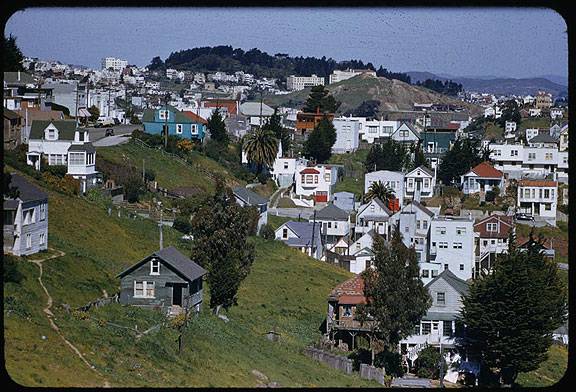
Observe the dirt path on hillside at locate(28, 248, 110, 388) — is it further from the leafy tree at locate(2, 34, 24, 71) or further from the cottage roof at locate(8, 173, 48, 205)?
the leafy tree at locate(2, 34, 24, 71)

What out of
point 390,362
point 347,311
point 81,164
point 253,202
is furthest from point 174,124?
point 390,362

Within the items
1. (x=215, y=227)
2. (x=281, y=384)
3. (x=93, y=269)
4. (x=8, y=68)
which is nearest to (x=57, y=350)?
(x=281, y=384)

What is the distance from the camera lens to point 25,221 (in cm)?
1339

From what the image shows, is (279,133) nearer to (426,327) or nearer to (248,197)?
(248,197)

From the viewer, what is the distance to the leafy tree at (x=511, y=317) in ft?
47.3

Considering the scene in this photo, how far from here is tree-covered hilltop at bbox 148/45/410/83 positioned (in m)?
92.8

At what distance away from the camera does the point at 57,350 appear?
28.8 ft

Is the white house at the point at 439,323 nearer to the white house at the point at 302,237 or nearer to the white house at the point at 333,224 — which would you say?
the white house at the point at 302,237

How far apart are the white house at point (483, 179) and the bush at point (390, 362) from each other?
18.5 metres

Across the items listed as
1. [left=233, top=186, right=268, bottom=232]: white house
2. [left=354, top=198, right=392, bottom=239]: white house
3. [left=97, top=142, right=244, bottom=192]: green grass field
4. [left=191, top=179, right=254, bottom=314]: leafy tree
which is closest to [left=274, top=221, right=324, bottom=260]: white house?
[left=233, top=186, right=268, bottom=232]: white house

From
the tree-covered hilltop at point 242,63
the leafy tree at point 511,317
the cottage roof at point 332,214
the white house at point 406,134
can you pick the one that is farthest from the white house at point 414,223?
the tree-covered hilltop at point 242,63

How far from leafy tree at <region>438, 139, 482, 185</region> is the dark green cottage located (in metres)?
22.0

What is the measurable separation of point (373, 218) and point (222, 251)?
12467 mm

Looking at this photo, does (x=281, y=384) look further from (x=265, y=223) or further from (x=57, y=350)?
(x=265, y=223)
